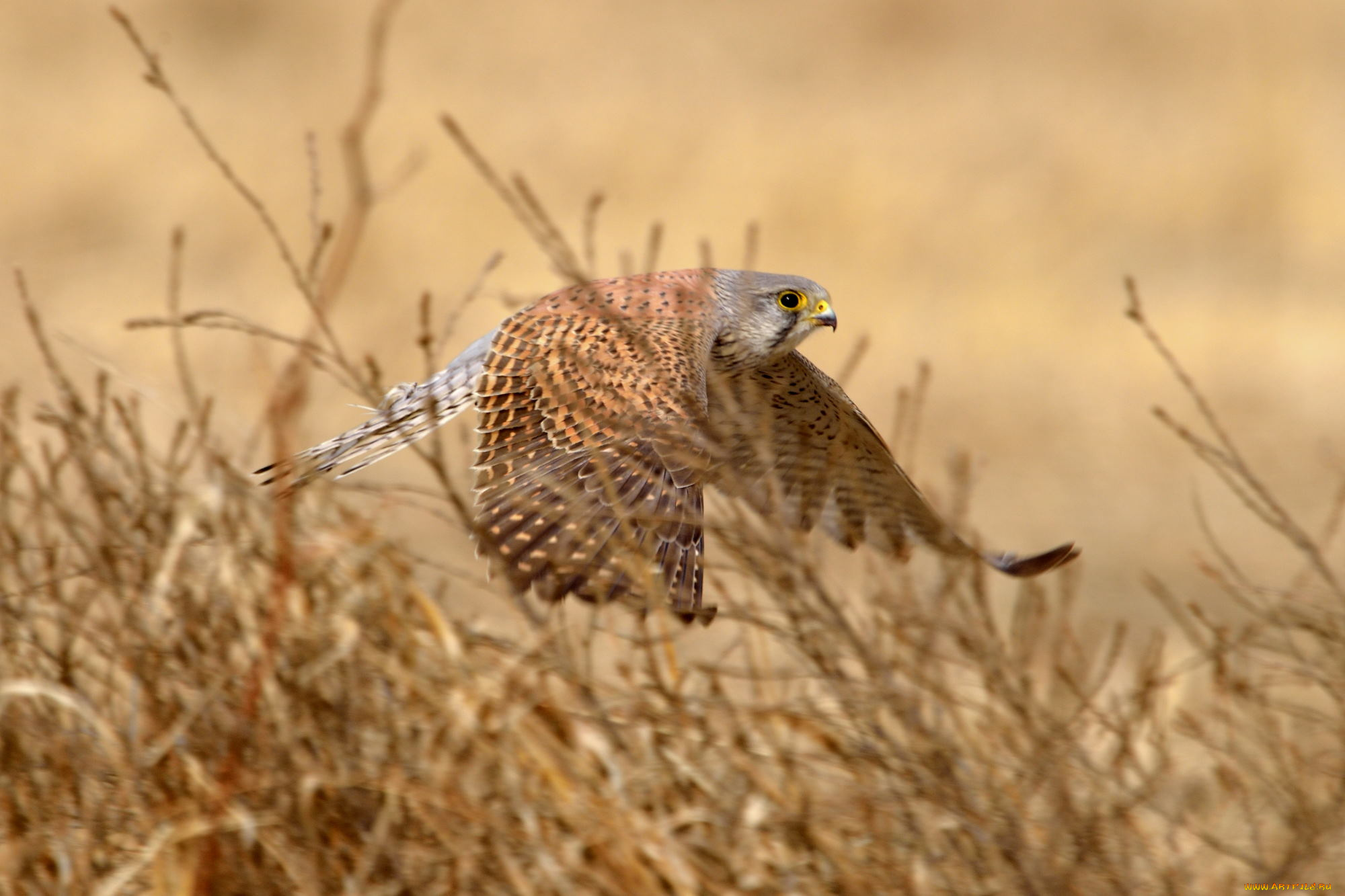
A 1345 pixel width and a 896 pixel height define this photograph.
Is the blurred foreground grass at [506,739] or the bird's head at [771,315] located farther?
the bird's head at [771,315]

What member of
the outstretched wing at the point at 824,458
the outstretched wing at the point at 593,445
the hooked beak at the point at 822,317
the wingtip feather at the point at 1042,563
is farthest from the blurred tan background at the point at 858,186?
the wingtip feather at the point at 1042,563

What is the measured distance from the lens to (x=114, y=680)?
3.02 m

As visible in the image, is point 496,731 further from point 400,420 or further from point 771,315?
point 771,315

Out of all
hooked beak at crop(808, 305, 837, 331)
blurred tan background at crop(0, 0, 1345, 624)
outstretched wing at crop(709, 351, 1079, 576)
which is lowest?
outstretched wing at crop(709, 351, 1079, 576)

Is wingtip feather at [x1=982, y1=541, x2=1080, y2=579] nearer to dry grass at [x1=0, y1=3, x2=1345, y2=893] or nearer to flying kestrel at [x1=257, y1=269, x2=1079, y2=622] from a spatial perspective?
flying kestrel at [x1=257, y1=269, x2=1079, y2=622]

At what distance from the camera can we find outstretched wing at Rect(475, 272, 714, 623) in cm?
315

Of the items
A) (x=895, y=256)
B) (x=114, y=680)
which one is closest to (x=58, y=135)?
(x=895, y=256)

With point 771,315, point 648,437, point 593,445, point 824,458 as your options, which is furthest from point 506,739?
point 824,458

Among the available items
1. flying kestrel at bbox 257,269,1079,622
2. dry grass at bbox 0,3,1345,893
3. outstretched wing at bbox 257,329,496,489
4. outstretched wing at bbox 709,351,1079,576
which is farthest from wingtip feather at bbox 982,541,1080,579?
outstretched wing at bbox 257,329,496,489

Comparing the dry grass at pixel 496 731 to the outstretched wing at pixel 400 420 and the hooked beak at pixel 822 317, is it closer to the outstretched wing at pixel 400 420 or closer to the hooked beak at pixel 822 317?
the outstretched wing at pixel 400 420

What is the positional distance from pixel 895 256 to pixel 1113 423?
A: 2428 millimetres

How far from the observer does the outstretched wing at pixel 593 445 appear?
10.3ft

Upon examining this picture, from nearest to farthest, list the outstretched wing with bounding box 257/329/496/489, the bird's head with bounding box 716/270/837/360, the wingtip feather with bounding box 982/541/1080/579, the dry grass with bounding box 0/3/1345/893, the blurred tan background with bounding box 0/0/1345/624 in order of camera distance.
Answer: the dry grass with bounding box 0/3/1345/893, the wingtip feather with bounding box 982/541/1080/579, the outstretched wing with bounding box 257/329/496/489, the bird's head with bounding box 716/270/837/360, the blurred tan background with bounding box 0/0/1345/624

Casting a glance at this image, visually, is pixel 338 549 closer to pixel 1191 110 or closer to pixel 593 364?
pixel 593 364
